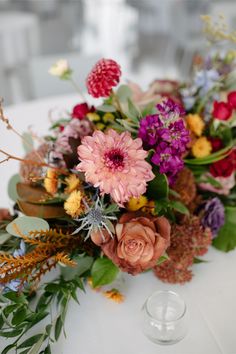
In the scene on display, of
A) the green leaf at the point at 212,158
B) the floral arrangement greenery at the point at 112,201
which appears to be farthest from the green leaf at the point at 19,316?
the green leaf at the point at 212,158

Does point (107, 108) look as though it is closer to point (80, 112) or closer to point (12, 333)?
point (80, 112)

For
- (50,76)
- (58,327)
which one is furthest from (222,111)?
(50,76)

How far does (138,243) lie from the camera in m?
0.66

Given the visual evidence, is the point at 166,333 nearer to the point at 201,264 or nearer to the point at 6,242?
the point at 201,264

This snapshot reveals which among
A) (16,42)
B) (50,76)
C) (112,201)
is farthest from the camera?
(16,42)

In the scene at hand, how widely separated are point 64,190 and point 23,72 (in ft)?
6.34

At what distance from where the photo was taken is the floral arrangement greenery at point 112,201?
0.63m

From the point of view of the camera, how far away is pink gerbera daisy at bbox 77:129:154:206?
0.60 meters

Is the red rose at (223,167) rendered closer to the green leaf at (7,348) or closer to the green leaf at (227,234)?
the green leaf at (227,234)

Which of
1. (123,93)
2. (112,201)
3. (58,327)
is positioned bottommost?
(58,327)

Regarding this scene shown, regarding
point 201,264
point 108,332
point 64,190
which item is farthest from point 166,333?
point 64,190

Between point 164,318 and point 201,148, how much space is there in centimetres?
40

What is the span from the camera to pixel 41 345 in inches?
28.2

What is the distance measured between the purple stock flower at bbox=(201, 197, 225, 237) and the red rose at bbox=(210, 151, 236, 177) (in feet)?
0.22
